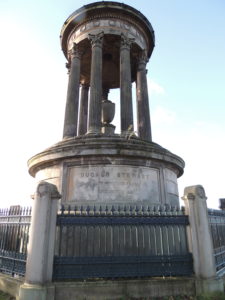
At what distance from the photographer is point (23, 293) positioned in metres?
5.04

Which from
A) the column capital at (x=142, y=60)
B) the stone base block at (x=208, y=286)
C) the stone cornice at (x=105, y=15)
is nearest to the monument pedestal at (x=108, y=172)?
the stone base block at (x=208, y=286)

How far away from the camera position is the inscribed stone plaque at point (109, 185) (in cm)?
865

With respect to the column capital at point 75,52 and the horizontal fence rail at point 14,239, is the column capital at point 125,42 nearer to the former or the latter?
the column capital at point 75,52

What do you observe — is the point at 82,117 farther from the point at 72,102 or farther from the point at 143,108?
the point at 143,108

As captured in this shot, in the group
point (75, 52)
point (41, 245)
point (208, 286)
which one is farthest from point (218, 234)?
point (75, 52)

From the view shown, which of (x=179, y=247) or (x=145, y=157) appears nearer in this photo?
(x=179, y=247)

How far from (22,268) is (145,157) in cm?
554

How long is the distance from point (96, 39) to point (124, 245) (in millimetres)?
11965

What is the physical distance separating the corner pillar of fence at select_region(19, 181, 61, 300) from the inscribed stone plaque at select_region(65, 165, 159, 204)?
2911mm

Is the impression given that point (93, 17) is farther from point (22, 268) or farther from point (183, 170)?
point (22, 268)

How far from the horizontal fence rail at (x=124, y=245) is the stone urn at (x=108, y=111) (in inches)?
313

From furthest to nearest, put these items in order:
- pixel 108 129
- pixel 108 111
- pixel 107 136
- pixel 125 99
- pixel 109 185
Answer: pixel 108 111, pixel 108 129, pixel 125 99, pixel 107 136, pixel 109 185

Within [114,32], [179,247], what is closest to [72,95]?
[114,32]

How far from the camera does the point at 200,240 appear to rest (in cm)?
602
